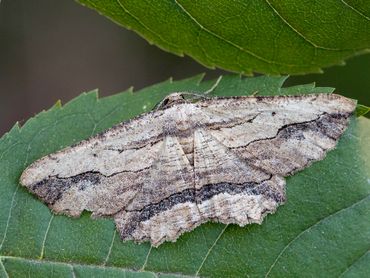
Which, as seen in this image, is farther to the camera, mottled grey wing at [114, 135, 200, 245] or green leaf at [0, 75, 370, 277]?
mottled grey wing at [114, 135, 200, 245]

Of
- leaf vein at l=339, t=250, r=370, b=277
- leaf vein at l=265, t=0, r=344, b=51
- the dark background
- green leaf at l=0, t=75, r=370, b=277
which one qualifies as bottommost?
leaf vein at l=339, t=250, r=370, b=277

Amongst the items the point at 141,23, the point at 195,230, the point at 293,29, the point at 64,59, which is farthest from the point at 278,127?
the point at 64,59

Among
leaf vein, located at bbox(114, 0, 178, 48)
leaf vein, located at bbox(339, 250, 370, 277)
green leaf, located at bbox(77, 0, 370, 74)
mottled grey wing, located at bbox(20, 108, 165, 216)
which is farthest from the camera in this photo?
mottled grey wing, located at bbox(20, 108, 165, 216)

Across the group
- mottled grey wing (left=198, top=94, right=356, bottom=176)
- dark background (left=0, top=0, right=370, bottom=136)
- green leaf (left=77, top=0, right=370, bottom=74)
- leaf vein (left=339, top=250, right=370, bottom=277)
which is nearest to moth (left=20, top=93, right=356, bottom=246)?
mottled grey wing (left=198, top=94, right=356, bottom=176)

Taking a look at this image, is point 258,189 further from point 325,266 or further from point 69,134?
point 69,134

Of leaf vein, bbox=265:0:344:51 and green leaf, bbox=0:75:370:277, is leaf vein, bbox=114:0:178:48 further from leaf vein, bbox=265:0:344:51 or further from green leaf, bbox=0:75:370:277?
leaf vein, bbox=265:0:344:51
